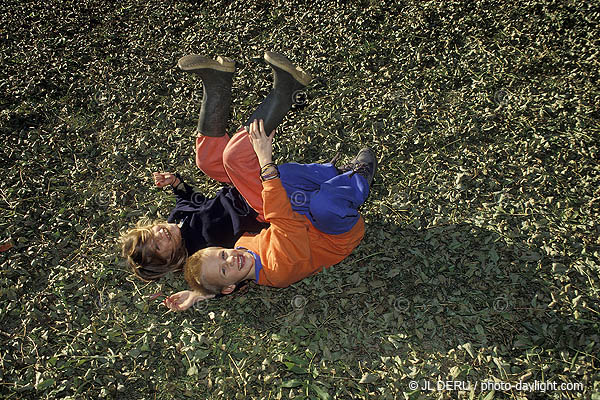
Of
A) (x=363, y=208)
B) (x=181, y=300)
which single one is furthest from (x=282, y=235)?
(x=363, y=208)

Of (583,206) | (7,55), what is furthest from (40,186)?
(583,206)

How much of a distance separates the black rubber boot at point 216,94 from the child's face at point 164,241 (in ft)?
3.23

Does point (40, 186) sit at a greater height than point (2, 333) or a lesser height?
greater

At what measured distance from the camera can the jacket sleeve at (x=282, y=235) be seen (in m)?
3.42

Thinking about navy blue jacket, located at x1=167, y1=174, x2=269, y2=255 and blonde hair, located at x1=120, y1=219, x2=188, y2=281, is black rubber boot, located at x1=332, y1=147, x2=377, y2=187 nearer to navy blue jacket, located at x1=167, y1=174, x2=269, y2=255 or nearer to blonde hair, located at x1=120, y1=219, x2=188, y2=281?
navy blue jacket, located at x1=167, y1=174, x2=269, y2=255

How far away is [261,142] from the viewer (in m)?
3.67

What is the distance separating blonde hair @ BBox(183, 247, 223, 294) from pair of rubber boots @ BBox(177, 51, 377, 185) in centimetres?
117

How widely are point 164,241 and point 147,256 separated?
197mm

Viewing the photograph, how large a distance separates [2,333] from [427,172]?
480 centimetres

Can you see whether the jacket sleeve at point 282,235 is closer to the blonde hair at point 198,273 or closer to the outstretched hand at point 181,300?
the blonde hair at point 198,273

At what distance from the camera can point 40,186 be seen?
5.28 meters

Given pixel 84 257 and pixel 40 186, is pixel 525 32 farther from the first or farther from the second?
pixel 40 186

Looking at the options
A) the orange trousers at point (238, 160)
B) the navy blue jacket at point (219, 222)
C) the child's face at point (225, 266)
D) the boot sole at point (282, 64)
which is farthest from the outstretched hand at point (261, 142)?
the child's face at point (225, 266)

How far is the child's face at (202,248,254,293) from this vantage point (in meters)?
3.46
